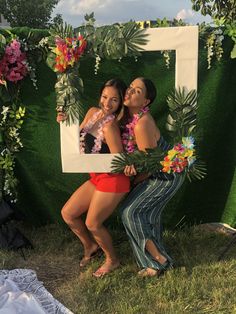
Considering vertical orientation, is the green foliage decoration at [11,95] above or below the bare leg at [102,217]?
above

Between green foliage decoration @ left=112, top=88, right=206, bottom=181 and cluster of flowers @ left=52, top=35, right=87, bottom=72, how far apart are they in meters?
0.69

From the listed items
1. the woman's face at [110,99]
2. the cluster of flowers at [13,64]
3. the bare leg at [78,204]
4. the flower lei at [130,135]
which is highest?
the cluster of flowers at [13,64]

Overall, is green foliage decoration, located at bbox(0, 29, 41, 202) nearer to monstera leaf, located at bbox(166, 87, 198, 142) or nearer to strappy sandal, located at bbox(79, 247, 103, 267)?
strappy sandal, located at bbox(79, 247, 103, 267)

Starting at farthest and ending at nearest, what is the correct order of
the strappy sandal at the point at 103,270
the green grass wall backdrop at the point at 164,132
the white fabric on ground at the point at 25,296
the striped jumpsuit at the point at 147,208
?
the green grass wall backdrop at the point at 164,132 → the strappy sandal at the point at 103,270 → the striped jumpsuit at the point at 147,208 → the white fabric on ground at the point at 25,296

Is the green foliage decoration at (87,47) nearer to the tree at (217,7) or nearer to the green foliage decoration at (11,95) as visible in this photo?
the green foliage decoration at (11,95)

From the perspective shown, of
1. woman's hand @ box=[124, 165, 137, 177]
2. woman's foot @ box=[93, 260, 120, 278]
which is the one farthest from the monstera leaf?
woman's foot @ box=[93, 260, 120, 278]

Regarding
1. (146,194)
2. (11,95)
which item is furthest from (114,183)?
(11,95)

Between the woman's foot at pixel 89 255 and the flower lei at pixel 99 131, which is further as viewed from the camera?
the woman's foot at pixel 89 255

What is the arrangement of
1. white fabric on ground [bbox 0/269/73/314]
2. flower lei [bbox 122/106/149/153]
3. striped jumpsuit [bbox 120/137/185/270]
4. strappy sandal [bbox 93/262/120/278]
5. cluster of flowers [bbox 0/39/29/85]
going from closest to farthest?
white fabric on ground [bbox 0/269/73/314] → flower lei [bbox 122/106/149/153] → striped jumpsuit [bbox 120/137/185/270] → strappy sandal [bbox 93/262/120/278] → cluster of flowers [bbox 0/39/29/85]

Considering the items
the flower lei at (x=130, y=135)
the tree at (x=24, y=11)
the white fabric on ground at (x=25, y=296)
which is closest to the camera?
the white fabric on ground at (x=25, y=296)

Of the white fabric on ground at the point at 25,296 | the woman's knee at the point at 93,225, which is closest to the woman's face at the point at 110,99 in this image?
the woman's knee at the point at 93,225

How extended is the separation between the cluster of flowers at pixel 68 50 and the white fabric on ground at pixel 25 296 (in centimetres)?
147

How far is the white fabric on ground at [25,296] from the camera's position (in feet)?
8.22

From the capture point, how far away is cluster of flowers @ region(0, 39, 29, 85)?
3.10 m
